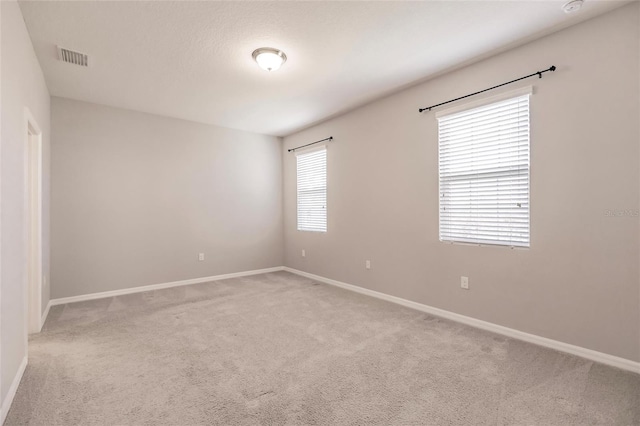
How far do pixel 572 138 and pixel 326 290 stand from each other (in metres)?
3.31

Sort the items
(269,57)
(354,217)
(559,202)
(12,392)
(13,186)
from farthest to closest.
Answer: (354,217)
(269,57)
(559,202)
(13,186)
(12,392)

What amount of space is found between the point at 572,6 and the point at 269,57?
2.38m

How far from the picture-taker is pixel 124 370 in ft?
7.61

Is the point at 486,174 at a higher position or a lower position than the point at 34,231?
higher

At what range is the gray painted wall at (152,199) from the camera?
4.15 meters

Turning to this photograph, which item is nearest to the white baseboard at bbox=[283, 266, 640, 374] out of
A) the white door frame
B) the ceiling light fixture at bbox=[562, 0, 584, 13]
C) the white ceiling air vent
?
the ceiling light fixture at bbox=[562, 0, 584, 13]

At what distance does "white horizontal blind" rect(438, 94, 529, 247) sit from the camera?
2850mm

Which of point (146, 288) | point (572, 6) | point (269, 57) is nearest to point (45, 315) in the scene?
point (146, 288)

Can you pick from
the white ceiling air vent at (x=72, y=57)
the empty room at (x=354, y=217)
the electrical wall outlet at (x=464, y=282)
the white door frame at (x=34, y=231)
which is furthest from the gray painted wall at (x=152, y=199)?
the electrical wall outlet at (x=464, y=282)

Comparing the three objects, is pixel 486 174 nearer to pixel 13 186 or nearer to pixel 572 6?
pixel 572 6

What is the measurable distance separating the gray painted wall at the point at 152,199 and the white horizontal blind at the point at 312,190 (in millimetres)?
663

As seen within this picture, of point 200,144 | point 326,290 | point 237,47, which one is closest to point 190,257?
point 200,144

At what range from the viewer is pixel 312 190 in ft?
17.9

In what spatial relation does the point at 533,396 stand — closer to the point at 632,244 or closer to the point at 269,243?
the point at 632,244
